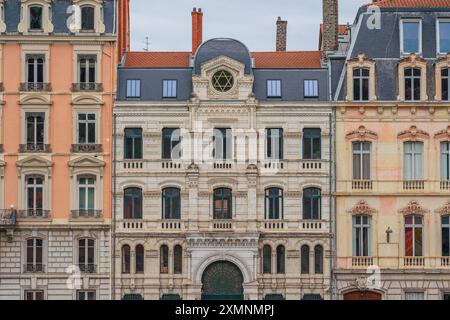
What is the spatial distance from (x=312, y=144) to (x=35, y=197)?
1358cm

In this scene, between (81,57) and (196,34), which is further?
(196,34)

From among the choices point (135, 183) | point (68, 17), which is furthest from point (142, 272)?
point (68, 17)

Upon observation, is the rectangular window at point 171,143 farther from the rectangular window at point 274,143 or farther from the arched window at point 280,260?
the arched window at point 280,260

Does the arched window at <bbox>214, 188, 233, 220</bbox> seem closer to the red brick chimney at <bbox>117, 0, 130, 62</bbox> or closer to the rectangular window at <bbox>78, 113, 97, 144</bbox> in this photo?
the rectangular window at <bbox>78, 113, 97, 144</bbox>

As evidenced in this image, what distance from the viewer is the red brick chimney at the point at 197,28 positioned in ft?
192

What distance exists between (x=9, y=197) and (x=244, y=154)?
11453 millimetres

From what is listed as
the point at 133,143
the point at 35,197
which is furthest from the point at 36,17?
the point at 35,197

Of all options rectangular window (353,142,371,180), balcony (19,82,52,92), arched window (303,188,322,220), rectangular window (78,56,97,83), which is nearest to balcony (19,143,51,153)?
balcony (19,82,52,92)

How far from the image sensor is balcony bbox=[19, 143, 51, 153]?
5453 cm

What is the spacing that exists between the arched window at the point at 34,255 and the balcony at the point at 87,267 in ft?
6.15
